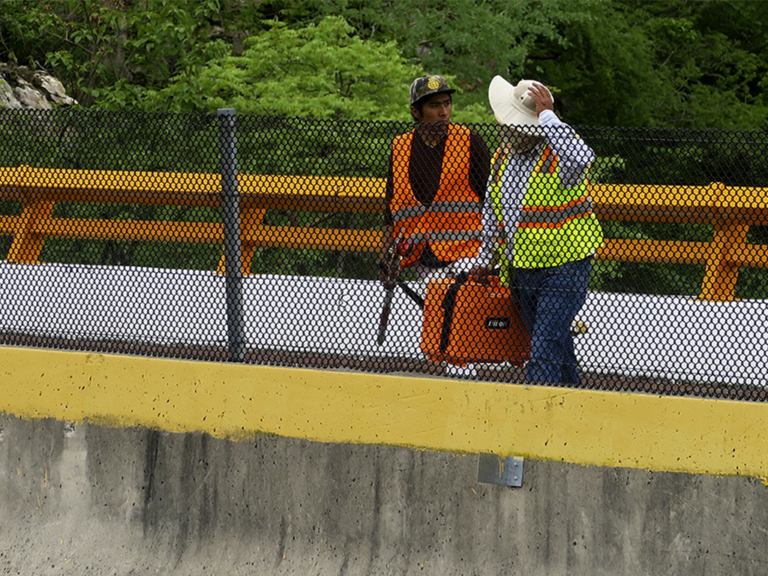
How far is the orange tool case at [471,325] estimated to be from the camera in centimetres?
445

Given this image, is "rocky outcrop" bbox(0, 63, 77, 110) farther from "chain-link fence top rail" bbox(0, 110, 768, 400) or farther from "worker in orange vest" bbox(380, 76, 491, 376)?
"worker in orange vest" bbox(380, 76, 491, 376)

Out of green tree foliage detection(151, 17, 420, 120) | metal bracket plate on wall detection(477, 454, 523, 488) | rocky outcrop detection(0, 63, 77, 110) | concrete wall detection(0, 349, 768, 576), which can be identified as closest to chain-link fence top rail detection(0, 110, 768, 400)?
concrete wall detection(0, 349, 768, 576)

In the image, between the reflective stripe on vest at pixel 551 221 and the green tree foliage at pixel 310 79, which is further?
the green tree foliage at pixel 310 79

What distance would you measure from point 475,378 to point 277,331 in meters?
0.87

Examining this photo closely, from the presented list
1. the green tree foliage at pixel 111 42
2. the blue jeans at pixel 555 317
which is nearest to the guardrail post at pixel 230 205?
the blue jeans at pixel 555 317

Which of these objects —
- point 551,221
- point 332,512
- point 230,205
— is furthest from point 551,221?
point 332,512

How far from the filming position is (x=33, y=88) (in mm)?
16547

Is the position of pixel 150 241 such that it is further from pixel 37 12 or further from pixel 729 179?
pixel 37 12

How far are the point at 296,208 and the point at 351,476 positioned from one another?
3.80 feet

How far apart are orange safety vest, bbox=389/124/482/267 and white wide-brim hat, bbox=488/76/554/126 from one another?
26 cm

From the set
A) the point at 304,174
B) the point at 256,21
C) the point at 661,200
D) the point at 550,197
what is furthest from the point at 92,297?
the point at 256,21

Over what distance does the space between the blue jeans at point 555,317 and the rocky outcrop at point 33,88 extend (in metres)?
12.5

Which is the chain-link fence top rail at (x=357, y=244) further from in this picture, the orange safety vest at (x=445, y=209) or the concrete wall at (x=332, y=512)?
the concrete wall at (x=332, y=512)

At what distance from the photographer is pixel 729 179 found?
4.09 metres
